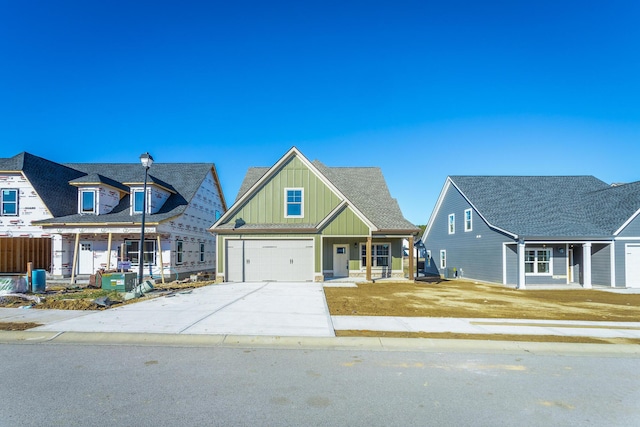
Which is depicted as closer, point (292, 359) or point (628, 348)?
point (292, 359)

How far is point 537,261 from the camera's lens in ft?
69.9

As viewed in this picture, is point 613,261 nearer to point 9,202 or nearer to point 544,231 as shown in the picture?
point 544,231

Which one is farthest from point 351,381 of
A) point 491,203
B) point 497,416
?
point 491,203

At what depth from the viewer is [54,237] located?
21.9 m

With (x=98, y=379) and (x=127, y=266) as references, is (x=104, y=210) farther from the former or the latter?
(x=98, y=379)

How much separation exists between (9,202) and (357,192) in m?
22.1

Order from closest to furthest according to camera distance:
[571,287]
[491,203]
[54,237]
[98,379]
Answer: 1. [98,379]
2. [571,287]
3. [54,237]
4. [491,203]

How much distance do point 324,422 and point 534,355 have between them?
497cm

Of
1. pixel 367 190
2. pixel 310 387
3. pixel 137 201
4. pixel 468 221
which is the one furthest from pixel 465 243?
pixel 310 387

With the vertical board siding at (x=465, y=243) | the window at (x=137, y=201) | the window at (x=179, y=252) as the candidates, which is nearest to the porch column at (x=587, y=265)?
the vertical board siding at (x=465, y=243)

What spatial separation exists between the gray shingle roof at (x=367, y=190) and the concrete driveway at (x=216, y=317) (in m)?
9.56

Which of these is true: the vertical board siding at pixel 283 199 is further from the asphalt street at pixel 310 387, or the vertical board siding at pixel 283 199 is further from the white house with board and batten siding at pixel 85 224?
the asphalt street at pixel 310 387

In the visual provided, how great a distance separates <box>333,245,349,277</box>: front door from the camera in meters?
22.9

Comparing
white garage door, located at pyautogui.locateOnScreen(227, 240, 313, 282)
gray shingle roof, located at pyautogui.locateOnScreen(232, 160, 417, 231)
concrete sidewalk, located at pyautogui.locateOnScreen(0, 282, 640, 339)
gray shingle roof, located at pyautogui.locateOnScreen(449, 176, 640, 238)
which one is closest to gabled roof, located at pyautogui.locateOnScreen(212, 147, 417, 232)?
gray shingle roof, located at pyautogui.locateOnScreen(232, 160, 417, 231)
